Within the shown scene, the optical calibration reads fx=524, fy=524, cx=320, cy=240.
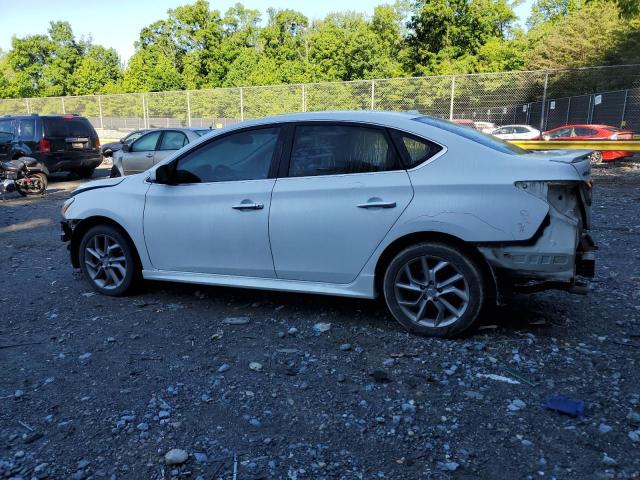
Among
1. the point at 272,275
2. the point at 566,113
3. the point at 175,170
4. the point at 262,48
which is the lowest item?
the point at 272,275

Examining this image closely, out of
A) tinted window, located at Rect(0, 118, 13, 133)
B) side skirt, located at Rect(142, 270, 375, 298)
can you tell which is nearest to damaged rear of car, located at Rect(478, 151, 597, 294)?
side skirt, located at Rect(142, 270, 375, 298)

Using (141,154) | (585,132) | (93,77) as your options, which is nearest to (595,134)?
(585,132)

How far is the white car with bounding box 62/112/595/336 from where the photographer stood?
3615 mm

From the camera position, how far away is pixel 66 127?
576 inches

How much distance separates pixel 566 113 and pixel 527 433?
22368 mm

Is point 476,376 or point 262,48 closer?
point 476,376

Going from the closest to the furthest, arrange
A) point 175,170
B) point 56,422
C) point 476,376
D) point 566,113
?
point 56,422, point 476,376, point 175,170, point 566,113

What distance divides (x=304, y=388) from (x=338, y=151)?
1.87 meters

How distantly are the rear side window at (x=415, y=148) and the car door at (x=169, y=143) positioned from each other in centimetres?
929

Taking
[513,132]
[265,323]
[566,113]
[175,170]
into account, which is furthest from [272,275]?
[566,113]

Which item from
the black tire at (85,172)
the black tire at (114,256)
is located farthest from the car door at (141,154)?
the black tire at (114,256)

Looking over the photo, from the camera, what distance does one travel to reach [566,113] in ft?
72.5

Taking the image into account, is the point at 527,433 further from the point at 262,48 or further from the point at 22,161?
the point at 262,48

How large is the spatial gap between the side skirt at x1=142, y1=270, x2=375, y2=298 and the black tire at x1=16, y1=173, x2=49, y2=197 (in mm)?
9509
